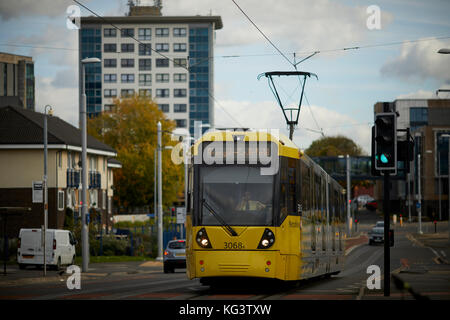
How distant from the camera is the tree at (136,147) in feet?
285

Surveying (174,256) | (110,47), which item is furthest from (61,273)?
(110,47)

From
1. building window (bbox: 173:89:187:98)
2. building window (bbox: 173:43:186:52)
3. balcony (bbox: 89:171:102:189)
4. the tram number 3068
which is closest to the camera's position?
the tram number 3068

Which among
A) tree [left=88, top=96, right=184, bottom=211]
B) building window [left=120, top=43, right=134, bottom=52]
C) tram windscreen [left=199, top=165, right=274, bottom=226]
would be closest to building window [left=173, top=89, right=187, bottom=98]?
building window [left=120, top=43, right=134, bottom=52]

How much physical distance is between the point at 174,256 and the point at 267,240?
69.4 feet

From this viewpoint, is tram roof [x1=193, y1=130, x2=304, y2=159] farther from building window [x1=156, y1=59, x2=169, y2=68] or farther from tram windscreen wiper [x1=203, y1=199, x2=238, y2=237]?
building window [x1=156, y1=59, x2=169, y2=68]

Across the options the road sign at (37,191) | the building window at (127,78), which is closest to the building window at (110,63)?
the building window at (127,78)

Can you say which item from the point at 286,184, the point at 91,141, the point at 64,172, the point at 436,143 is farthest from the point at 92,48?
the point at 286,184

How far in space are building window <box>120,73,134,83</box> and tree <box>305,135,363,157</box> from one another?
3306cm

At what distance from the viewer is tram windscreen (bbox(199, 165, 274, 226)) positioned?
1742 cm

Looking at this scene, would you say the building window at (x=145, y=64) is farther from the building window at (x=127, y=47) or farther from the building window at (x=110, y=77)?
the building window at (x=110, y=77)

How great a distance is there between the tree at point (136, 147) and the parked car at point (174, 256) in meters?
47.2
